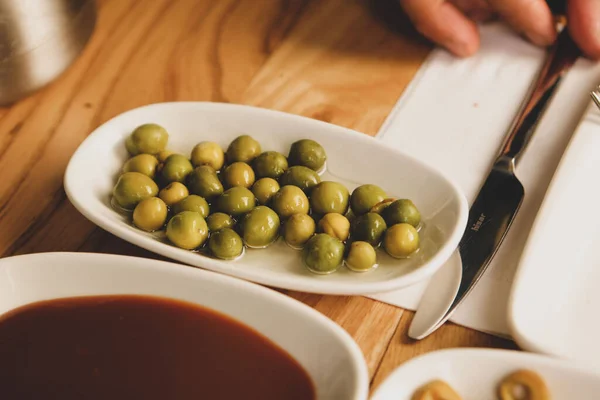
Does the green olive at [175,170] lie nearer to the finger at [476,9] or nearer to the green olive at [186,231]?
the green olive at [186,231]

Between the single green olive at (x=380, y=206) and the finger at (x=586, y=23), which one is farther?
the finger at (x=586, y=23)

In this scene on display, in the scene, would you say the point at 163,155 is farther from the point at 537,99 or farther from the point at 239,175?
the point at 537,99

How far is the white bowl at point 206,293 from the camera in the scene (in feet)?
2.59

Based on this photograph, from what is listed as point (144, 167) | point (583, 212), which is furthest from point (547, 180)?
point (144, 167)

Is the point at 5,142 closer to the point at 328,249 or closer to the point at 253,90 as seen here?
the point at 253,90

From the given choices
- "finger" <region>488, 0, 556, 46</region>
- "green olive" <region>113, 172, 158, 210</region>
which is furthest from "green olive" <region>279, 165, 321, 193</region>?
"finger" <region>488, 0, 556, 46</region>

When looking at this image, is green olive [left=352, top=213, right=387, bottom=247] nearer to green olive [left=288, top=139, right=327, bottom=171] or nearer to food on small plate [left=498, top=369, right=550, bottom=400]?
green olive [left=288, top=139, right=327, bottom=171]

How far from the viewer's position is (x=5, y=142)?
1213mm

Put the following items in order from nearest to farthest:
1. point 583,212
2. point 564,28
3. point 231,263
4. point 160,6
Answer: point 231,263
point 583,212
point 564,28
point 160,6

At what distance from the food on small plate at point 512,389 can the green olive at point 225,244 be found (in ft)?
1.02

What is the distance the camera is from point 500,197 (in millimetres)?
1047

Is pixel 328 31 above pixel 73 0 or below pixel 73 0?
below

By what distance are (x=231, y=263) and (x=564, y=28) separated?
2.85 feet

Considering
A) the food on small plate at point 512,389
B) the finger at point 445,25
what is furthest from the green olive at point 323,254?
the finger at point 445,25
